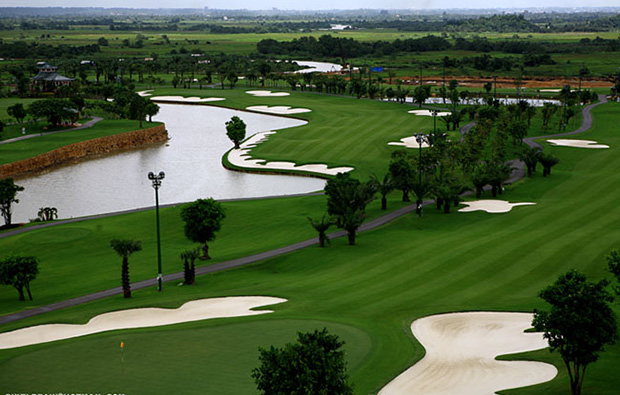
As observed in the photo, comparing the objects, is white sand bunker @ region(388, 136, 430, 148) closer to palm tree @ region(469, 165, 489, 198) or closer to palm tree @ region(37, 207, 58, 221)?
palm tree @ region(469, 165, 489, 198)

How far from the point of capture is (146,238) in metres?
60.9

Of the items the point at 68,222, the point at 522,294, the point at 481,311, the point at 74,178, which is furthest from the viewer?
the point at 74,178

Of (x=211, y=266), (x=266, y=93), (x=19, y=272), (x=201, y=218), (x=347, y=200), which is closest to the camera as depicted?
(x=19, y=272)

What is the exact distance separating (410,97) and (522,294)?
13654 centimetres

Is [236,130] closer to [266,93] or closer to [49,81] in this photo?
[266,93]

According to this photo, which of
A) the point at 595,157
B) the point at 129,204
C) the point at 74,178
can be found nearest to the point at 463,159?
the point at 595,157

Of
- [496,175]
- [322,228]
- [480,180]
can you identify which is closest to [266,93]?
[480,180]

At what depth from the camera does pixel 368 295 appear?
41.0 m

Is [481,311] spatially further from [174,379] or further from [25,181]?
[25,181]

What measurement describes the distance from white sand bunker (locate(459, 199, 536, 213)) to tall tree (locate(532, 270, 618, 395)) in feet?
123

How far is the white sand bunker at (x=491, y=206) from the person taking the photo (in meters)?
64.4

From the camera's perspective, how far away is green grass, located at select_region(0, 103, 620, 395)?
29297 millimetres

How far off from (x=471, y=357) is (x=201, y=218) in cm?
2486

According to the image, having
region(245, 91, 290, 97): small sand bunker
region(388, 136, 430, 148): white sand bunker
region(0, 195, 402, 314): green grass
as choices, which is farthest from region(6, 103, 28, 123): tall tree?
region(0, 195, 402, 314): green grass
